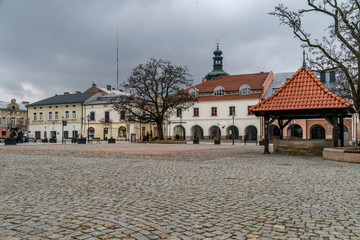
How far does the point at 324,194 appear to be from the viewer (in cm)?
639

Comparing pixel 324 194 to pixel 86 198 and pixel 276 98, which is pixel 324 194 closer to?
pixel 86 198

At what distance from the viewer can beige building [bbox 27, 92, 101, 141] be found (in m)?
63.2

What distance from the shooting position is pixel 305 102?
692 inches

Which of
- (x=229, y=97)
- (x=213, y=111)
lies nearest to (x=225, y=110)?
(x=213, y=111)

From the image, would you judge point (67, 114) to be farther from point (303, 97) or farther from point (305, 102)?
point (305, 102)

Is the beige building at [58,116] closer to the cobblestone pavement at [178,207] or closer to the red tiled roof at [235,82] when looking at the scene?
the red tiled roof at [235,82]

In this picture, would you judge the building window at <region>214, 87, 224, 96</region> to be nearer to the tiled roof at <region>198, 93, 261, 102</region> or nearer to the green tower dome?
the tiled roof at <region>198, 93, 261, 102</region>

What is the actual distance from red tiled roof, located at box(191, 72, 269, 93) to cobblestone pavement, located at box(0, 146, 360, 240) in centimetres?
4647

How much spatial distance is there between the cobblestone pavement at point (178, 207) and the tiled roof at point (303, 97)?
9215 mm

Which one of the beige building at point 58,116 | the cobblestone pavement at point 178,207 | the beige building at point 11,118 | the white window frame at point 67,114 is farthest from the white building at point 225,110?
the cobblestone pavement at point 178,207

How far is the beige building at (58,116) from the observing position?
63.2 metres

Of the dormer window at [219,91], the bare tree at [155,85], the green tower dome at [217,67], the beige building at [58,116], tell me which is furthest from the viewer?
the green tower dome at [217,67]

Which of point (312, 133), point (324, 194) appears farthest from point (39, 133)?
point (324, 194)

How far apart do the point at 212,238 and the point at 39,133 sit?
7004cm
